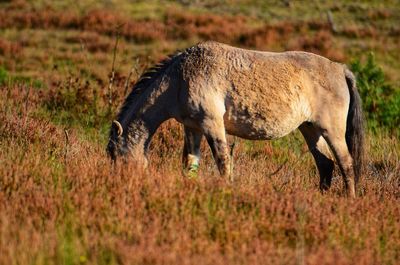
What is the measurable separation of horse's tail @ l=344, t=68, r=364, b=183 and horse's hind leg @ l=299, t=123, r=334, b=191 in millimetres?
323

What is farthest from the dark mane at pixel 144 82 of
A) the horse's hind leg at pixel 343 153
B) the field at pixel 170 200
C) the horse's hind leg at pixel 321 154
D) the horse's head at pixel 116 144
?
the horse's hind leg at pixel 343 153

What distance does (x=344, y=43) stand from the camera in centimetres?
2600

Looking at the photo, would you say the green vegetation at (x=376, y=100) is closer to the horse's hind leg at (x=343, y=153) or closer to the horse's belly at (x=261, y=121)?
the horse's hind leg at (x=343, y=153)

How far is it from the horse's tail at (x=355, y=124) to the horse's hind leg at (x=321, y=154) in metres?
0.32

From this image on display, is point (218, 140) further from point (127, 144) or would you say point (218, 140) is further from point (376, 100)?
point (376, 100)

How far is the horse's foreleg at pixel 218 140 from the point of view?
7082mm

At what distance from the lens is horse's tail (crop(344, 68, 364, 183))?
321 inches

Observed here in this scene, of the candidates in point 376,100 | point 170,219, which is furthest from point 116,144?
point 376,100

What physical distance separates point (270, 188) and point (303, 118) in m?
1.63

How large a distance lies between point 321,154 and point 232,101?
1.72m

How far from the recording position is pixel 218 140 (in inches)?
280

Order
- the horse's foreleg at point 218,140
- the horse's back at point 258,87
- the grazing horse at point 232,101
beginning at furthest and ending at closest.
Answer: the horse's back at point 258,87
the grazing horse at point 232,101
the horse's foreleg at point 218,140

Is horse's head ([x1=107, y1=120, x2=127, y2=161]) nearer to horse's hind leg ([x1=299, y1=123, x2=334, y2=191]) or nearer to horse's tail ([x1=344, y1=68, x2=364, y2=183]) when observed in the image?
horse's hind leg ([x1=299, y1=123, x2=334, y2=191])

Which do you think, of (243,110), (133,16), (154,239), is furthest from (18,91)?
(133,16)
